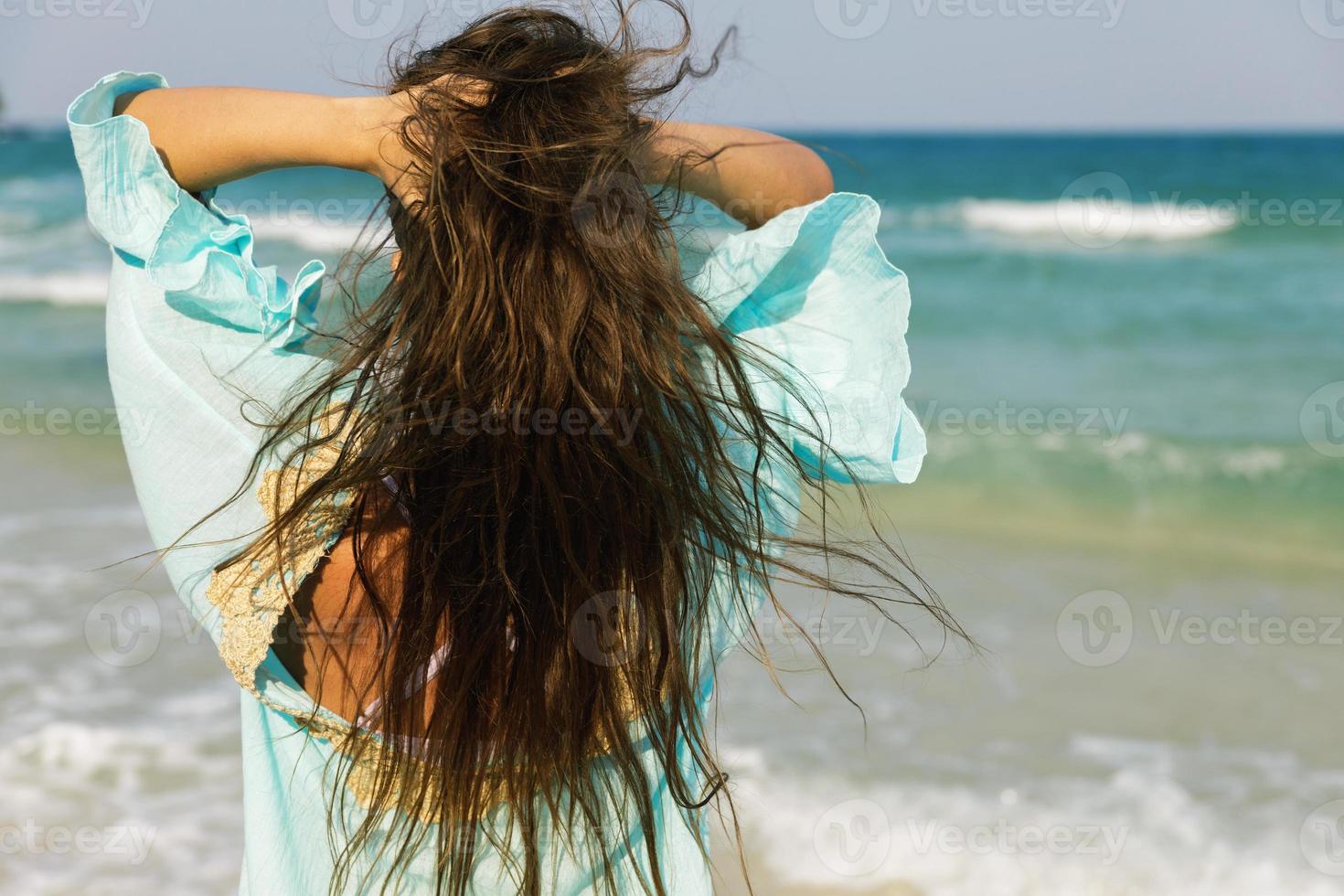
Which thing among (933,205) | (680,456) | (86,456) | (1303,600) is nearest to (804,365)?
(680,456)

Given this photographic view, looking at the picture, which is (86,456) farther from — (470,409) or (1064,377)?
(1064,377)

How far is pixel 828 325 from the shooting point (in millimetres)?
1304

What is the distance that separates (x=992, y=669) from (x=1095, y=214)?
49.9 ft

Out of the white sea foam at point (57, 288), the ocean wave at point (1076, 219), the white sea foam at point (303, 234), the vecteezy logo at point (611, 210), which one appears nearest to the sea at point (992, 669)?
the vecteezy logo at point (611, 210)

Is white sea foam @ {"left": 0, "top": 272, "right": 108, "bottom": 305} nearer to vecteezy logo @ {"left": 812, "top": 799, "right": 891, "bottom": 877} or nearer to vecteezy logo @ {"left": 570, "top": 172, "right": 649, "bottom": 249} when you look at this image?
vecteezy logo @ {"left": 812, "top": 799, "right": 891, "bottom": 877}

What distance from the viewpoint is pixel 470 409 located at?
104 cm

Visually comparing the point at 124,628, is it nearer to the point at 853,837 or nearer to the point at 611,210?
the point at 853,837

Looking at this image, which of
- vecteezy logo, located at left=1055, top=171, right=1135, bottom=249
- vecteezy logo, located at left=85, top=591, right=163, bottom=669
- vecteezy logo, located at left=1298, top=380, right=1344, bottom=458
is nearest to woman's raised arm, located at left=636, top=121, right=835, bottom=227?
vecteezy logo, located at left=85, top=591, right=163, bottom=669

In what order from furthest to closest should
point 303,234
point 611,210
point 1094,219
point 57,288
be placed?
point 1094,219 → point 303,234 → point 57,288 → point 611,210

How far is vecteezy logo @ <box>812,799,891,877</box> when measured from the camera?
8.78ft

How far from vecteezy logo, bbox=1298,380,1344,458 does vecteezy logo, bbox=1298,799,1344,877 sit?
10.9ft

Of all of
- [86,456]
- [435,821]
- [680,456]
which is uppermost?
[680,456]

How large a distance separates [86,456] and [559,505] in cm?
536

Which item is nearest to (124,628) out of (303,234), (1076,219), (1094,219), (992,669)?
(992,669)
